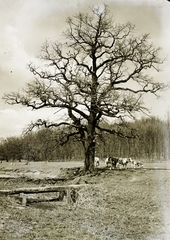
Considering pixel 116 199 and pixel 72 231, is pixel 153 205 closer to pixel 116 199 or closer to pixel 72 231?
pixel 116 199

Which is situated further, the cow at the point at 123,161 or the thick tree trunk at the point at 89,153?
the cow at the point at 123,161

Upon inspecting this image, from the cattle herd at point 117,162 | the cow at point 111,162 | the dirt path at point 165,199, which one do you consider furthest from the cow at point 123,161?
the dirt path at point 165,199

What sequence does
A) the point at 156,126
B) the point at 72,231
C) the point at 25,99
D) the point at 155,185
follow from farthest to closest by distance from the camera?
1. the point at 156,126
2. the point at 25,99
3. the point at 155,185
4. the point at 72,231

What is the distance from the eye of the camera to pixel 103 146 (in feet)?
32.5

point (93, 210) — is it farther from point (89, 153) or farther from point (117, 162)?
point (117, 162)

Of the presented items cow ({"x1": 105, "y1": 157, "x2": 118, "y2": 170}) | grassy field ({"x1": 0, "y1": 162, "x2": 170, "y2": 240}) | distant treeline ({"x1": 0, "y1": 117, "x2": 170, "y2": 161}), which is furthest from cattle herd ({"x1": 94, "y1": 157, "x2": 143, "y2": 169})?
grassy field ({"x1": 0, "y1": 162, "x2": 170, "y2": 240})

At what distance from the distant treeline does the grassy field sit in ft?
1.32

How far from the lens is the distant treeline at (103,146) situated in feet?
20.5

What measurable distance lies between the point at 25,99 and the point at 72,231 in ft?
12.8

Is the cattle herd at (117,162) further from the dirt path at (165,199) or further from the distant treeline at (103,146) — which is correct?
the dirt path at (165,199)

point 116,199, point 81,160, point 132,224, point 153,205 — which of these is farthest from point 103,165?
point 132,224

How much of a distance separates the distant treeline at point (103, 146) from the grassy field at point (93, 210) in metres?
0.40

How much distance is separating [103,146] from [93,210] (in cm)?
457

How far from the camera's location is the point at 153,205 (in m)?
5.16
